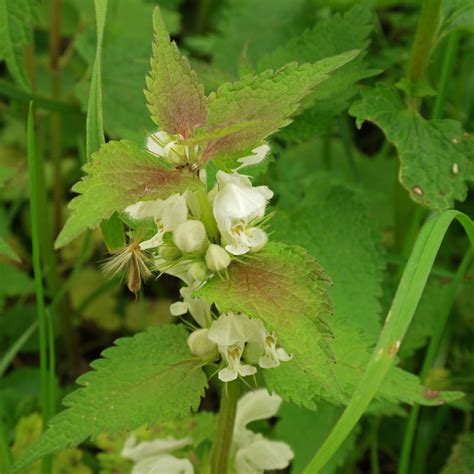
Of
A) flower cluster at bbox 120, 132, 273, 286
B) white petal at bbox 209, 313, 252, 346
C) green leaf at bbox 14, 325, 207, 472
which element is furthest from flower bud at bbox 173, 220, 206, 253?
green leaf at bbox 14, 325, 207, 472

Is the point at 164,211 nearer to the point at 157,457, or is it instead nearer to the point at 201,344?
the point at 201,344

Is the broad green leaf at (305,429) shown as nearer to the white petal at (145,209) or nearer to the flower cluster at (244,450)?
the flower cluster at (244,450)

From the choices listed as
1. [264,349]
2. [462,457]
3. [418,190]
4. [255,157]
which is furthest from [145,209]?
[462,457]

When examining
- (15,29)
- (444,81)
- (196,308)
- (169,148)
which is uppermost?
(15,29)

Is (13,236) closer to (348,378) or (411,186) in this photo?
(411,186)

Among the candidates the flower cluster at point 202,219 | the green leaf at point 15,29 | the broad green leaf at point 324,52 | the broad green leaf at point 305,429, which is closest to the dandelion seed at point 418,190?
the broad green leaf at point 324,52

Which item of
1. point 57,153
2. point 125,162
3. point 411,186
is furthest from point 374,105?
point 57,153

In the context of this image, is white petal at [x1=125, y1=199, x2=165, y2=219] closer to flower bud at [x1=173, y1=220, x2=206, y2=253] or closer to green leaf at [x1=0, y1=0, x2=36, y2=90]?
flower bud at [x1=173, y1=220, x2=206, y2=253]
